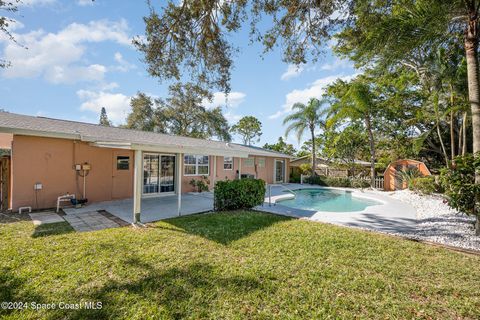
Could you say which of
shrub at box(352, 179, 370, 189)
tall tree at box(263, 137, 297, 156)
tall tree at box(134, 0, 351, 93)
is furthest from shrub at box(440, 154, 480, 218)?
tall tree at box(263, 137, 297, 156)

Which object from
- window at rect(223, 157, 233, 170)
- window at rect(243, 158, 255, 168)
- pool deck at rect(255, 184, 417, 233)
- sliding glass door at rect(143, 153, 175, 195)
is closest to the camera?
pool deck at rect(255, 184, 417, 233)

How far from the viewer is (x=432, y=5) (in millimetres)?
5742

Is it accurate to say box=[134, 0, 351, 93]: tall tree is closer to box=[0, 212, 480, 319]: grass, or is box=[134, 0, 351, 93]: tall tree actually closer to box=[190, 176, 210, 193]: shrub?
box=[0, 212, 480, 319]: grass

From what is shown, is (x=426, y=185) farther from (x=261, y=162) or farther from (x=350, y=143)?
(x=261, y=162)

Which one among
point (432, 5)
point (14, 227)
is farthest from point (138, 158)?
point (432, 5)

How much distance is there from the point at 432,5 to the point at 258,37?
4626 mm

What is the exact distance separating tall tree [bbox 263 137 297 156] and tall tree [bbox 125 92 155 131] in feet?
66.3

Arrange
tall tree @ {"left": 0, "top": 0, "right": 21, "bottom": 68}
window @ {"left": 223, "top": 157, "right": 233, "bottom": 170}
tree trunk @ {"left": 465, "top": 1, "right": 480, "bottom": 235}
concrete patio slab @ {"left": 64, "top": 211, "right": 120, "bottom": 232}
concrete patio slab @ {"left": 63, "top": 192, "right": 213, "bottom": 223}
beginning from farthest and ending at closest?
window @ {"left": 223, "top": 157, "right": 233, "bottom": 170}
concrete patio slab @ {"left": 63, "top": 192, "right": 213, "bottom": 223}
concrete patio slab @ {"left": 64, "top": 211, "right": 120, "bottom": 232}
tree trunk @ {"left": 465, "top": 1, "right": 480, "bottom": 235}
tall tree @ {"left": 0, "top": 0, "right": 21, "bottom": 68}

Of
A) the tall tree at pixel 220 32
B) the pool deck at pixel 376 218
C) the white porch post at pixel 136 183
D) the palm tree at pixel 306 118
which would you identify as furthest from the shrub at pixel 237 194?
the palm tree at pixel 306 118

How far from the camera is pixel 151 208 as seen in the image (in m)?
9.35

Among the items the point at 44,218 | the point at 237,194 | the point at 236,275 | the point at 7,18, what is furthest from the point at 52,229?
the point at 237,194

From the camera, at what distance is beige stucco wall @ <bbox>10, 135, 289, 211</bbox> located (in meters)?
8.20

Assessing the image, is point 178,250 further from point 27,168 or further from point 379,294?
point 27,168

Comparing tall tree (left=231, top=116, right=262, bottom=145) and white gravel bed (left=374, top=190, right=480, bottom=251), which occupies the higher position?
tall tree (left=231, top=116, right=262, bottom=145)
